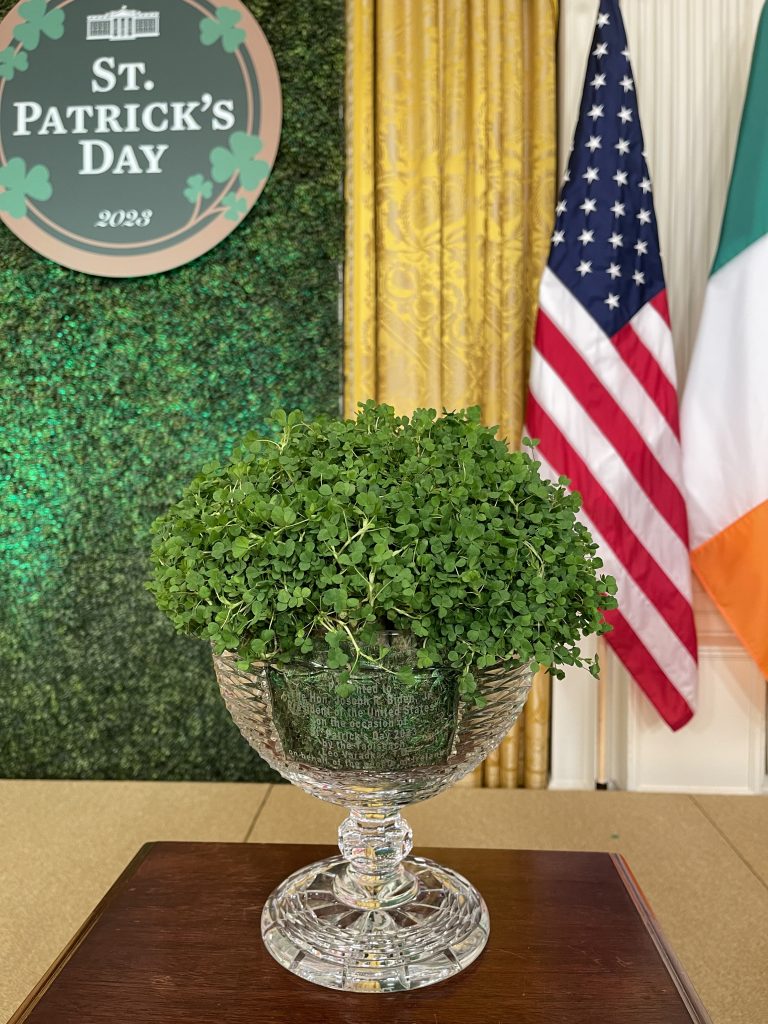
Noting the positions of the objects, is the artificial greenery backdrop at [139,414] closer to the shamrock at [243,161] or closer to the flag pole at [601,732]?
the shamrock at [243,161]

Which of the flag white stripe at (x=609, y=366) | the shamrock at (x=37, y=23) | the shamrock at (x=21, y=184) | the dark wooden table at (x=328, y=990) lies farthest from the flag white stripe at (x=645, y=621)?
the shamrock at (x=37, y=23)

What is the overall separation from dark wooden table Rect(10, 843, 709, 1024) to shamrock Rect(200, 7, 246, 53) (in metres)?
2.22

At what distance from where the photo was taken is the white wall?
2.30 m

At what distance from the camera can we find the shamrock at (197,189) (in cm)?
240

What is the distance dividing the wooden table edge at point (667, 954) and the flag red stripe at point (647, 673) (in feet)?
4.14

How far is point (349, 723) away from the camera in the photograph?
0.66 m

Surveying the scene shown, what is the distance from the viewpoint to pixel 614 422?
2186 mm

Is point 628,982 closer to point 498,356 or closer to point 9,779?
point 498,356

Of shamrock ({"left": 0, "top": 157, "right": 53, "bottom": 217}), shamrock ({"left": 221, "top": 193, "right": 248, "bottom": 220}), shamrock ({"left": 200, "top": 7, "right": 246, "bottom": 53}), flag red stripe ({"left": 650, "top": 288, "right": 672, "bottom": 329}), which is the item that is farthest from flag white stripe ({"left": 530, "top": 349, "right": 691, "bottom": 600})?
shamrock ({"left": 0, "top": 157, "right": 53, "bottom": 217})

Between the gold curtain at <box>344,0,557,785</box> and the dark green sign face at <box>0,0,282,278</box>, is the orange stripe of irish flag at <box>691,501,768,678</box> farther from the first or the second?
the dark green sign face at <box>0,0,282,278</box>

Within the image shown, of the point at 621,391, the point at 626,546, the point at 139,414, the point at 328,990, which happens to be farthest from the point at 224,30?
the point at 328,990

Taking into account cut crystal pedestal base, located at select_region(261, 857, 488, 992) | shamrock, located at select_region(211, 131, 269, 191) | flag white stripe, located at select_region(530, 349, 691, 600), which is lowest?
cut crystal pedestal base, located at select_region(261, 857, 488, 992)

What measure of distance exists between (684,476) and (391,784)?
1.68 m

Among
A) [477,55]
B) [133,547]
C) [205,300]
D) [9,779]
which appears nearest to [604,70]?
[477,55]
